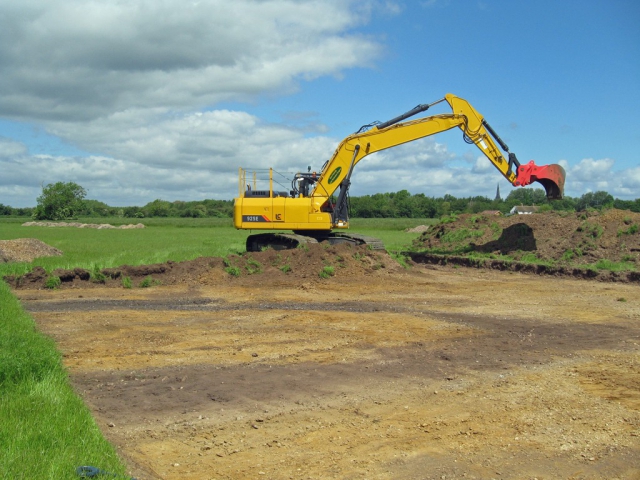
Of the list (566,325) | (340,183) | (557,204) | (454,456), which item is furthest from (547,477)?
(557,204)

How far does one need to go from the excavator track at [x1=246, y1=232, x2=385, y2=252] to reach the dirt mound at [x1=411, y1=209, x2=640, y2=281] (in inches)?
191

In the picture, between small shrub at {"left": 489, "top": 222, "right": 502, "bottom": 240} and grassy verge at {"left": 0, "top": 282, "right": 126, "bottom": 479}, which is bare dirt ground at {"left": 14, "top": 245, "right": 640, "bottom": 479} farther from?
small shrub at {"left": 489, "top": 222, "right": 502, "bottom": 240}

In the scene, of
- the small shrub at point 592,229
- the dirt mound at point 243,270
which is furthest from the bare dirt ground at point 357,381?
the small shrub at point 592,229

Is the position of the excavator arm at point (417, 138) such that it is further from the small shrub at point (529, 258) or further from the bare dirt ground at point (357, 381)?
the bare dirt ground at point (357, 381)

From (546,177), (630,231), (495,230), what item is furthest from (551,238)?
(546,177)

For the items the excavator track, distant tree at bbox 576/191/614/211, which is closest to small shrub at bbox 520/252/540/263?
the excavator track

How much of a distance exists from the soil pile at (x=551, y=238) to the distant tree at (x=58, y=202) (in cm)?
8273

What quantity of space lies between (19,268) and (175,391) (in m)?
14.0

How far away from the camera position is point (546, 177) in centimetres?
2105

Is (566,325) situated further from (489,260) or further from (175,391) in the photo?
(489,260)

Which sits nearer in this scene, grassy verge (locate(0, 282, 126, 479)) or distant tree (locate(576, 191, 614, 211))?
grassy verge (locate(0, 282, 126, 479))

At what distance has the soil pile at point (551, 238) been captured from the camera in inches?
862

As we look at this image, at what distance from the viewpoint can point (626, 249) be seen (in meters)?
21.6

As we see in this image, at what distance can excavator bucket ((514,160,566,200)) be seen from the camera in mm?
21016
